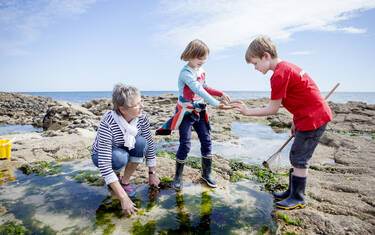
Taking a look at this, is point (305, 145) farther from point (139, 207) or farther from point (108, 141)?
point (108, 141)

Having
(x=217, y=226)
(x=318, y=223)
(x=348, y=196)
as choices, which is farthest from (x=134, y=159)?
(x=348, y=196)

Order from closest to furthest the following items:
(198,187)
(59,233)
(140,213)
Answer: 1. (59,233)
2. (140,213)
3. (198,187)

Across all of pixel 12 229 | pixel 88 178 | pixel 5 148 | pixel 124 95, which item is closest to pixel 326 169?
pixel 124 95

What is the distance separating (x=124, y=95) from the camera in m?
2.46

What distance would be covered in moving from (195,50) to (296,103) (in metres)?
1.35

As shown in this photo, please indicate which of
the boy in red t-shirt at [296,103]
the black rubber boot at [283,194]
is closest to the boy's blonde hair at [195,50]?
the boy in red t-shirt at [296,103]

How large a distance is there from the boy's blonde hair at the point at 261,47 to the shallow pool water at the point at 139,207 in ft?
5.61

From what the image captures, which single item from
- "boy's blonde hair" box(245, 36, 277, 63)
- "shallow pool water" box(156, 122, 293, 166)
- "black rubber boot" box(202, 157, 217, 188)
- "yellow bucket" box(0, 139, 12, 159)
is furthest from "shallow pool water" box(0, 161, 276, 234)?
"boy's blonde hair" box(245, 36, 277, 63)

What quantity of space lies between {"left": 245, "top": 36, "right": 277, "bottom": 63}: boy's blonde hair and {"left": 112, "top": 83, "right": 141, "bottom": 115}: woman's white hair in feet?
4.52

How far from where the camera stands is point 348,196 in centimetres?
286

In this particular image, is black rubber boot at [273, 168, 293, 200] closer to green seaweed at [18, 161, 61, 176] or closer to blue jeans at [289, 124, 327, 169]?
blue jeans at [289, 124, 327, 169]

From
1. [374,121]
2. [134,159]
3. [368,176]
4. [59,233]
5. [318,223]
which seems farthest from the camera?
[374,121]

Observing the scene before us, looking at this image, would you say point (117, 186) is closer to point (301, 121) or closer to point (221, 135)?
point (301, 121)

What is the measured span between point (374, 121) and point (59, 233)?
11.6 m
